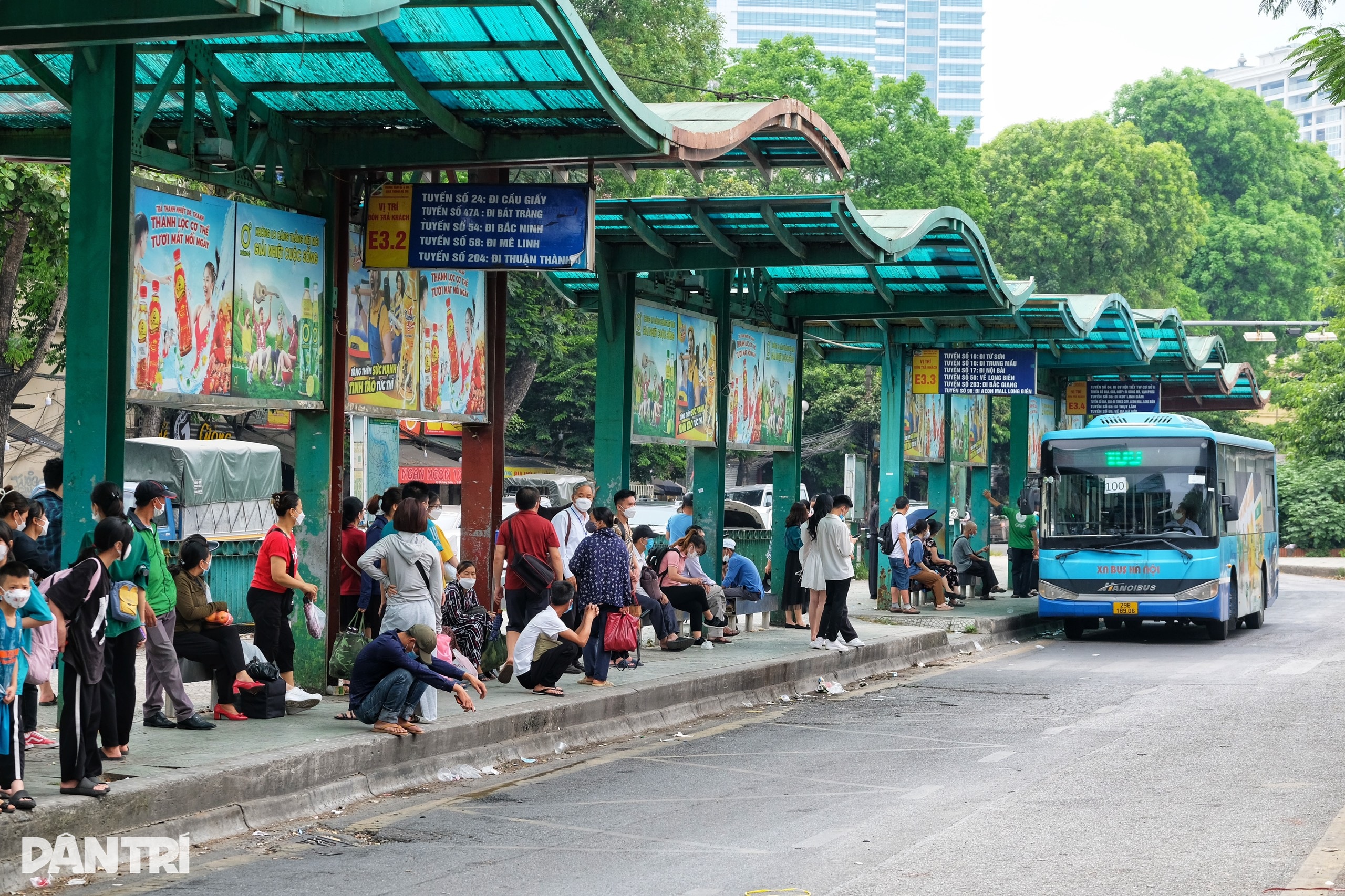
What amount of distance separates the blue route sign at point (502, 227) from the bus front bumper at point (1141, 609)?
1195cm

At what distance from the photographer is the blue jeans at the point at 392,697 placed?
9734 millimetres

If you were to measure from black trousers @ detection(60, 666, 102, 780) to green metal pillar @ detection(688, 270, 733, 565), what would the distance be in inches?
433

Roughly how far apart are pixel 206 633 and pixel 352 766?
69.8 inches

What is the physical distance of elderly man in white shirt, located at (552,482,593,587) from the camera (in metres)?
13.9

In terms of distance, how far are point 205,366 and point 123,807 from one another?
146 inches

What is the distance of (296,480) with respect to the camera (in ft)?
39.4

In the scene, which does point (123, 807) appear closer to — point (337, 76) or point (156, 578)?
point (156, 578)

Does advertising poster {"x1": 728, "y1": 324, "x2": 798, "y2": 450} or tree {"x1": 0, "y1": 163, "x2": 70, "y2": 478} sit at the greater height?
tree {"x1": 0, "y1": 163, "x2": 70, "y2": 478}

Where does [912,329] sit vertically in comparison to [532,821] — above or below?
above

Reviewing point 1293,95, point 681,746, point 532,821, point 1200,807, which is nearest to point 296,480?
point 681,746

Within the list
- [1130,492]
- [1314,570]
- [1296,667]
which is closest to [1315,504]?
[1314,570]

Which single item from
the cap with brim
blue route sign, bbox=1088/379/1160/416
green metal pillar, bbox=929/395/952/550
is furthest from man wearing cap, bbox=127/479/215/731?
blue route sign, bbox=1088/379/1160/416

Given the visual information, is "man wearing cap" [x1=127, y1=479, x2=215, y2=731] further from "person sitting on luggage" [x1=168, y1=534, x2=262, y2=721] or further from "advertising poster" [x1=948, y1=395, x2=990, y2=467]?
"advertising poster" [x1=948, y1=395, x2=990, y2=467]

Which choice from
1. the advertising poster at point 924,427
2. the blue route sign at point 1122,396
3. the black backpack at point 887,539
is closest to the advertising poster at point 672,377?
the black backpack at point 887,539
